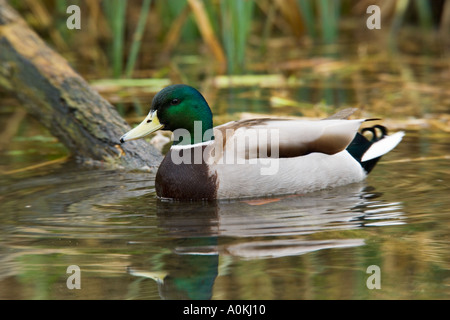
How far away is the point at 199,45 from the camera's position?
1318 cm

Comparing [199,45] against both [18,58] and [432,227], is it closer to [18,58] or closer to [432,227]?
[18,58]

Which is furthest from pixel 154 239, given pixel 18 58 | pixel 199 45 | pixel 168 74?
pixel 199 45

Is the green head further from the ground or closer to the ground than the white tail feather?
further from the ground

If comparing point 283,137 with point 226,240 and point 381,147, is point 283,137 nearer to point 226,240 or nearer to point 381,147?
point 381,147

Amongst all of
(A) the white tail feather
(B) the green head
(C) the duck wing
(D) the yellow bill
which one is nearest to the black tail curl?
(A) the white tail feather

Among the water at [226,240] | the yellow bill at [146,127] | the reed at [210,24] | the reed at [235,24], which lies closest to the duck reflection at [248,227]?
the water at [226,240]

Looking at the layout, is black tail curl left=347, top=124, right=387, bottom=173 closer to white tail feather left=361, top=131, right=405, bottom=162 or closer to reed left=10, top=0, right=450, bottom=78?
white tail feather left=361, top=131, right=405, bottom=162

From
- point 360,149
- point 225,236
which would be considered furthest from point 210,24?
point 225,236

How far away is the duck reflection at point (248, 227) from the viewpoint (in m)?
3.73

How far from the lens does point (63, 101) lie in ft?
21.5

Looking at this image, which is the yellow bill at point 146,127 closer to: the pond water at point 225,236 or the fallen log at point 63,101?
the pond water at point 225,236

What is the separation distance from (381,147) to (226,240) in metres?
1.95

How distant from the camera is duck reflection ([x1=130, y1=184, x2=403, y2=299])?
3729 millimetres
